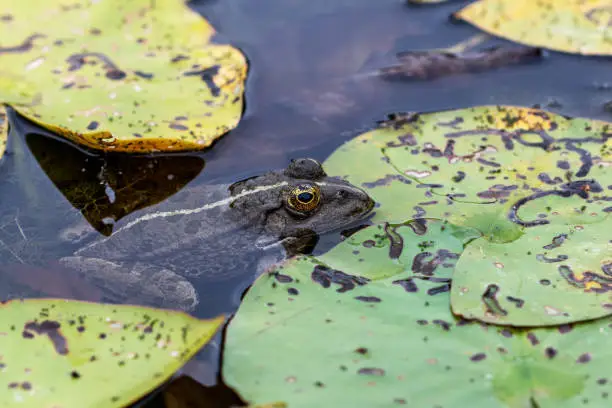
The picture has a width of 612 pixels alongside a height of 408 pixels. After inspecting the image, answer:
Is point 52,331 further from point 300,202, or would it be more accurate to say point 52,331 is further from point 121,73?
point 121,73

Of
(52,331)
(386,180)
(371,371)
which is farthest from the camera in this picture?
(386,180)

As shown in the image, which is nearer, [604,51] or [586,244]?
[586,244]

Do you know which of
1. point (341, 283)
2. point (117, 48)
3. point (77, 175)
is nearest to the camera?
point (341, 283)

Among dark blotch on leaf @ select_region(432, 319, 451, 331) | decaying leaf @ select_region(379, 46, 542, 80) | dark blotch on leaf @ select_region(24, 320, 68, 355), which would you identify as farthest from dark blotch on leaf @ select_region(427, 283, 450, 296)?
decaying leaf @ select_region(379, 46, 542, 80)

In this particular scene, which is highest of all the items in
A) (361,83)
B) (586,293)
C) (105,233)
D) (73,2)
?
(73,2)

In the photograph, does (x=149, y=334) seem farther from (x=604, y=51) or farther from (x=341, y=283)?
(x=604, y=51)

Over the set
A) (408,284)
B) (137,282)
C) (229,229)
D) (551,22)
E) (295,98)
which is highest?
(551,22)

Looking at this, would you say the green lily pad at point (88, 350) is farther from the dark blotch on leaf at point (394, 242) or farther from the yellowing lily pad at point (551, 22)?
the yellowing lily pad at point (551, 22)

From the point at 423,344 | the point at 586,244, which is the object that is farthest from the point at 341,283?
the point at 586,244

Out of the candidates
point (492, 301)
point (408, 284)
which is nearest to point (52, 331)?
point (408, 284)
